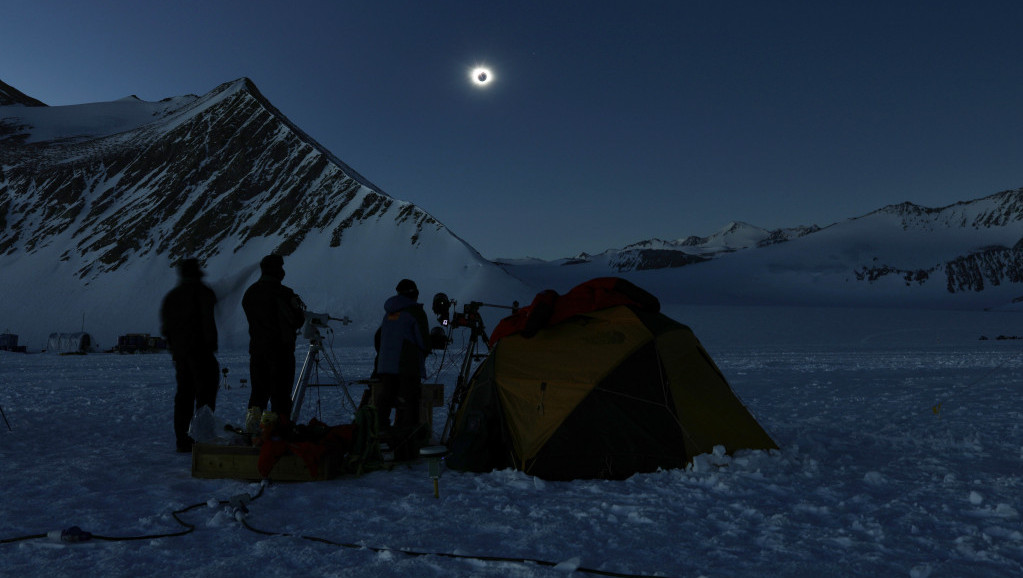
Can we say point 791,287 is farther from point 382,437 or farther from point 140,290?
point 382,437

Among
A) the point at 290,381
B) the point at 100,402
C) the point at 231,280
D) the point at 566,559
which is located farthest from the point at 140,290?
the point at 566,559

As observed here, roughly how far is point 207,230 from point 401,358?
8316 centimetres

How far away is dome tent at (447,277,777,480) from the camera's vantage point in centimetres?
557

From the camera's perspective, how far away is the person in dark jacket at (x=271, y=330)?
6652 mm

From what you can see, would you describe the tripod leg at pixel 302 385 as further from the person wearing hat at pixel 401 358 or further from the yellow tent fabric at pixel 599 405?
the yellow tent fabric at pixel 599 405

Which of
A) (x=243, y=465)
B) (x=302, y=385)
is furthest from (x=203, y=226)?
(x=243, y=465)

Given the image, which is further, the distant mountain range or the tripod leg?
the distant mountain range

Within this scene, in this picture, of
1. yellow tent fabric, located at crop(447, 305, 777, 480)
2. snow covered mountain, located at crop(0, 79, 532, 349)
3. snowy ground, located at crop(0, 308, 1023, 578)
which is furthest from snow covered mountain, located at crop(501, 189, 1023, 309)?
yellow tent fabric, located at crop(447, 305, 777, 480)

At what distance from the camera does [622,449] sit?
5.55m

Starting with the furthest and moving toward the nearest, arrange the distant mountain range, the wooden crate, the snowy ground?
the distant mountain range, the wooden crate, the snowy ground

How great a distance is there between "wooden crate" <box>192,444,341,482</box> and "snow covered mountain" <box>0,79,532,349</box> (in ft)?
167

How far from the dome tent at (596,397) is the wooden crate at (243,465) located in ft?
4.04

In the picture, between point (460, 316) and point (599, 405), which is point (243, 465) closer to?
point (460, 316)

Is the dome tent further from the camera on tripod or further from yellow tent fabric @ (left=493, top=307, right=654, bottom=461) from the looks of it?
the camera on tripod
